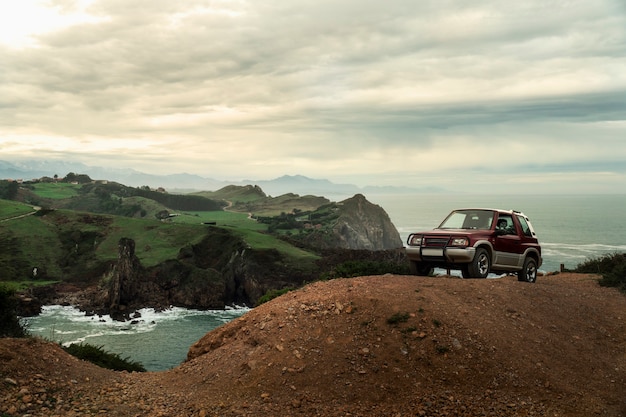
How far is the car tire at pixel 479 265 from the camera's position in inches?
659

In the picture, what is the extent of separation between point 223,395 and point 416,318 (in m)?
5.70

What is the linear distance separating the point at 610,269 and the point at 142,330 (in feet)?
192

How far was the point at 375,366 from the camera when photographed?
1167 cm

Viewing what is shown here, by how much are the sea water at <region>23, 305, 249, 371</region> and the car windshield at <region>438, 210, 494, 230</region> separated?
40.3 metres

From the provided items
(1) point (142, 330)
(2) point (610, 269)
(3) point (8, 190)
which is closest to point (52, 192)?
(3) point (8, 190)

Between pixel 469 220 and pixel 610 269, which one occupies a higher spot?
pixel 469 220

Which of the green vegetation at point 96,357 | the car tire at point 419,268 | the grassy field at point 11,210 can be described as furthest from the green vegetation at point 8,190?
the car tire at point 419,268

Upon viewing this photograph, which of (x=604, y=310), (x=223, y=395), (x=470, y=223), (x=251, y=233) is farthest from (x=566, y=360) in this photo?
(x=251, y=233)

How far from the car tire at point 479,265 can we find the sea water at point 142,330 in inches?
1624

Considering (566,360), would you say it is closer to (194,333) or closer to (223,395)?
(223,395)

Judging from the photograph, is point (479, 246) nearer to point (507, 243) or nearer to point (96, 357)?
point (507, 243)

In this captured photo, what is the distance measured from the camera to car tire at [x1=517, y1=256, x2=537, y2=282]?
19.0m

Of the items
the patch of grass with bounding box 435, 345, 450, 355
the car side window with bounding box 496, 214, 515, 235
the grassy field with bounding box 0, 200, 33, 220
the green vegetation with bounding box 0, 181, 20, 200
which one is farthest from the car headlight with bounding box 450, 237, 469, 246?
the green vegetation with bounding box 0, 181, 20, 200

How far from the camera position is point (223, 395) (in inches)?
451
